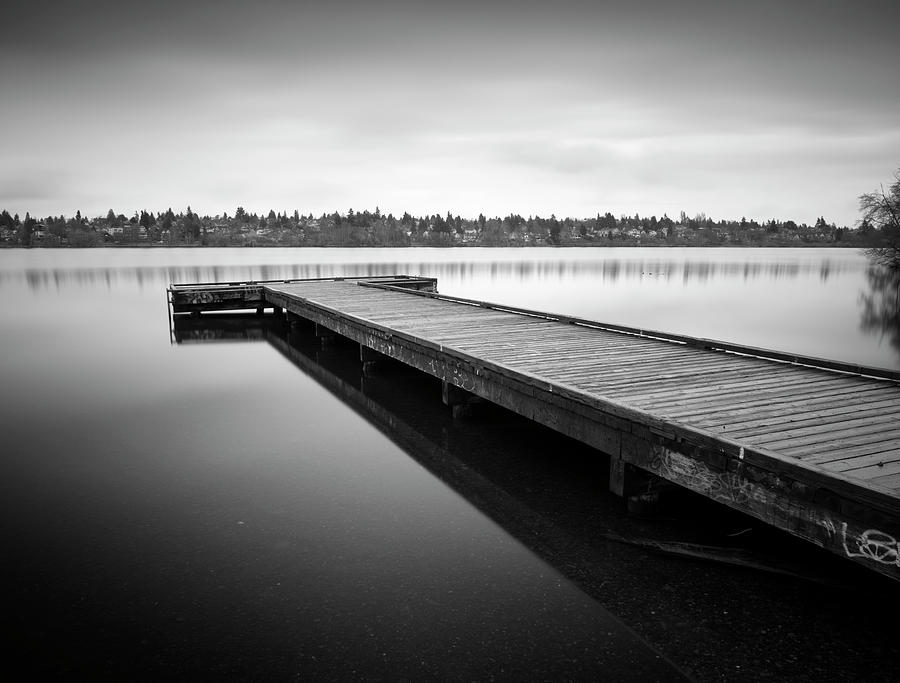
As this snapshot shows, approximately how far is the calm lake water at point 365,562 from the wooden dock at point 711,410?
70cm

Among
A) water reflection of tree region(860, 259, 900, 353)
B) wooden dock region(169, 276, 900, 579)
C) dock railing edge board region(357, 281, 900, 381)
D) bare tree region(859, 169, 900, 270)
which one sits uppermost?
bare tree region(859, 169, 900, 270)

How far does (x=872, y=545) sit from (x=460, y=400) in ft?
19.0

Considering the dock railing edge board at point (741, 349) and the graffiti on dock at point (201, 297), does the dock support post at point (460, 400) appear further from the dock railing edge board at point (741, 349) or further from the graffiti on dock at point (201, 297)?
the graffiti on dock at point (201, 297)

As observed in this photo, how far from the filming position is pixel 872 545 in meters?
3.28

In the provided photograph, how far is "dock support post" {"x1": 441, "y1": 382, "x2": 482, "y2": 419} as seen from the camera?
862cm

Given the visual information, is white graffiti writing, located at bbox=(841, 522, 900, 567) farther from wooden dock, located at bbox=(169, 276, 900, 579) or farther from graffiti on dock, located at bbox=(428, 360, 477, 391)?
graffiti on dock, located at bbox=(428, 360, 477, 391)

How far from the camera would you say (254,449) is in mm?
7816

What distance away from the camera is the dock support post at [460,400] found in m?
8.62

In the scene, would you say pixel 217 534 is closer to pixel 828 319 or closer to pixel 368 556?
pixel 368 556

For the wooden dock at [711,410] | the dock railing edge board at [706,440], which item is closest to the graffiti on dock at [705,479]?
the wooden dock at [711,410]

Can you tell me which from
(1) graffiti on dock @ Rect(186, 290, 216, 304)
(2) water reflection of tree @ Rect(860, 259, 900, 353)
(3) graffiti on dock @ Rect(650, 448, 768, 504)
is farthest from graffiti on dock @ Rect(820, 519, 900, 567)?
(1) graffiti on dock @ Rect(186, 290, 216, 304)

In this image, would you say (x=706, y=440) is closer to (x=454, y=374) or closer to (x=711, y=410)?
(x=711, y=410)

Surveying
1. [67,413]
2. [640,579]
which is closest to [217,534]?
[640,579]

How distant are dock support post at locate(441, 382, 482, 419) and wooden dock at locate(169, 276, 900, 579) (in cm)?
2
